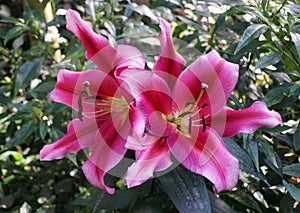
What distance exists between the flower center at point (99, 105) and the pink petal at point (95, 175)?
0.26 ft

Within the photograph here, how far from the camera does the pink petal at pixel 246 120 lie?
650mm

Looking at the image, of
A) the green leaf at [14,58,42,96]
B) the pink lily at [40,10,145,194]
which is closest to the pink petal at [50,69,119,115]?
the pink lily at [40,10,145,194]

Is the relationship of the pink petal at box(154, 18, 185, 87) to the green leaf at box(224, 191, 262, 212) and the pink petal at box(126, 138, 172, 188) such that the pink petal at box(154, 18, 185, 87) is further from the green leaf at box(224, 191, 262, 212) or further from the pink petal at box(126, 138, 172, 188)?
the green leaf at box(224, 191, 262, 212)

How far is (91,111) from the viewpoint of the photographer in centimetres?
72

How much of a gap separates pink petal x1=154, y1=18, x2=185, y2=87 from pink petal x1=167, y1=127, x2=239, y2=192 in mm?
88

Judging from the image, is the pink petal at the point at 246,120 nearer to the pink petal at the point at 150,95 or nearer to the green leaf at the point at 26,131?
the pink petal at the point at 150,95

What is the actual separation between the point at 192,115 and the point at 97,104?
0.15m

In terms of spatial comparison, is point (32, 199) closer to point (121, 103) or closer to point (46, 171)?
point (46, 171)

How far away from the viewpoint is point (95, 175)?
0.68 metres

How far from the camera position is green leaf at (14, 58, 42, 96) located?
1147 mm

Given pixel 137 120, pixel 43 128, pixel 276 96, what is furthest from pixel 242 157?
pixel 43 128

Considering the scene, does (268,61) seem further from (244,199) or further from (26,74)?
(26,74)

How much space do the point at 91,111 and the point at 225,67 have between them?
0.71 feet

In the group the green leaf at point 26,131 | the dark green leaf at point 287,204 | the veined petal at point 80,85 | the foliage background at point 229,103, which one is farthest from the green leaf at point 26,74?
the dark green leaf at point 287,204
